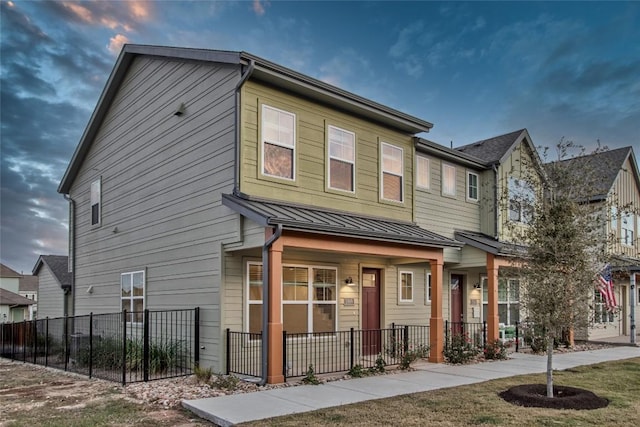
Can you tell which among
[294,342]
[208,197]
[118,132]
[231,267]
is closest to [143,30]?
[118,132]

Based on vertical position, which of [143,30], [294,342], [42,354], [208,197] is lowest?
[42,354]

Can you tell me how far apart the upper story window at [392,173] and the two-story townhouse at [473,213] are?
104cm

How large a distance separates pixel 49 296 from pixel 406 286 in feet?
55.0

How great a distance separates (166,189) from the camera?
42.4ft

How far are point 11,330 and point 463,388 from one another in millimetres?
15946

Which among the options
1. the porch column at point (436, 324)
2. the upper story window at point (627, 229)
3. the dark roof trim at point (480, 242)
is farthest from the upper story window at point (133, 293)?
the upper story window at point (627, 229)

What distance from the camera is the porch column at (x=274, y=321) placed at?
365 inches

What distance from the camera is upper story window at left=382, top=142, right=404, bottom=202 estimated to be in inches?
541

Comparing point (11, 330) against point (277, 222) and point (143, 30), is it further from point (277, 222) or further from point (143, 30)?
point (277, 222)

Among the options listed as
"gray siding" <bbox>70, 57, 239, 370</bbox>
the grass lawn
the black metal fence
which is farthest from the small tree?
the black metal fence

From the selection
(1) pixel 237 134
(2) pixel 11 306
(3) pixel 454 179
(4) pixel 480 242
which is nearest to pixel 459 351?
(4) pixel 480 242

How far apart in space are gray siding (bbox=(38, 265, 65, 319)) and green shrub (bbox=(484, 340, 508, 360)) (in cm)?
1665

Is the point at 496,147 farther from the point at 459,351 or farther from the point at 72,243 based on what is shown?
the point at 72,243

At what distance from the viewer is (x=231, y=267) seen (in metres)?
10.7
